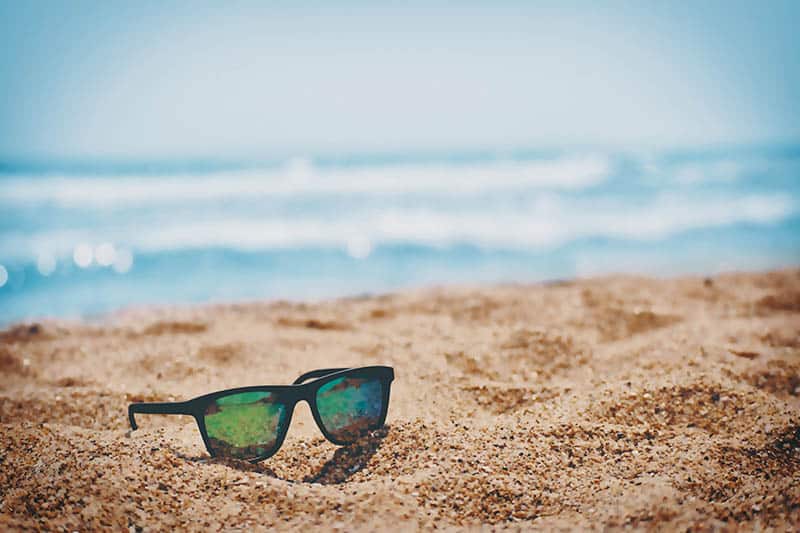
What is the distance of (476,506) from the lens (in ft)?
5.04

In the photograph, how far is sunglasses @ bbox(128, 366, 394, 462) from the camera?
1.82m

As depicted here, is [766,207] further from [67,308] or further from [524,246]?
[67,308]

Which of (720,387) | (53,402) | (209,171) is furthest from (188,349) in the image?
(209,171)

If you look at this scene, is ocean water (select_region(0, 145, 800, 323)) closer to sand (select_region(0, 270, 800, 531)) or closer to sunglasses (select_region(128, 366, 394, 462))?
sand (select_region(0, 270, 800, 531))

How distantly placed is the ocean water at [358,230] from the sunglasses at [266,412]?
127 inches

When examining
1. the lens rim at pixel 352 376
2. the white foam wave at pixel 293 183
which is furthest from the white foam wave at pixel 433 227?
the lens rim at pixel 352 376

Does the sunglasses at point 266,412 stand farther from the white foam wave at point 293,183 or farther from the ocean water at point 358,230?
the white foam wave at point 293,183

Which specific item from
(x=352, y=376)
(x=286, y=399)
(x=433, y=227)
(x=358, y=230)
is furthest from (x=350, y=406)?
(x=433, y=227)

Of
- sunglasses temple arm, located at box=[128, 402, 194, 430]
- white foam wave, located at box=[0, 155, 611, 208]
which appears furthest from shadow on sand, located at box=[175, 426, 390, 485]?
white foam wave, located at box=[0, 155, 611, 208]

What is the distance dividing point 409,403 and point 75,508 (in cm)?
116

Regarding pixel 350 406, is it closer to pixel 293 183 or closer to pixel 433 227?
pixel 433 227

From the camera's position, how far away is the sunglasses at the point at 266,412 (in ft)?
5.98

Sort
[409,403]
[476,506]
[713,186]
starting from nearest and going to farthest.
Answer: [476,506] < [409,403] < [713,186]

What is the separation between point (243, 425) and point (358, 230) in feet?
24.7
